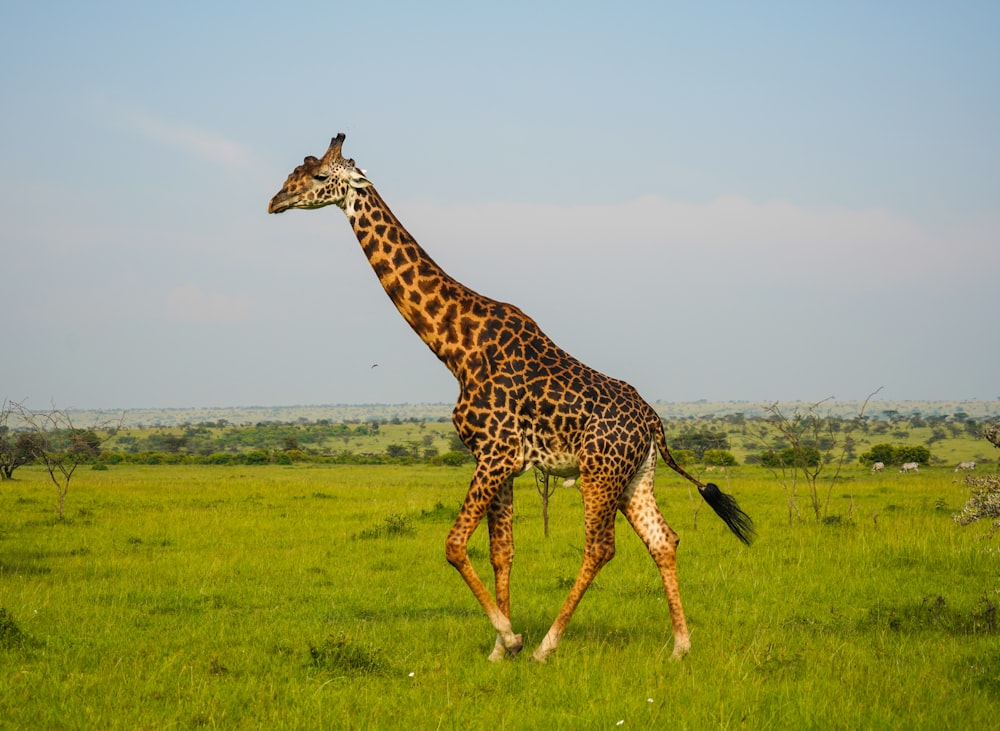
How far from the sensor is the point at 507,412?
755 cm

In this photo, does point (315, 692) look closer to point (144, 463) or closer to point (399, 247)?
point (399, 247)

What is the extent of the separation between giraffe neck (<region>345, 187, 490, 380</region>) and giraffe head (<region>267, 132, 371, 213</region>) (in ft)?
0.37

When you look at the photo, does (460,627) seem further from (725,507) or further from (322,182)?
(322,182)

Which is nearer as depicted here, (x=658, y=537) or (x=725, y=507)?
(x=658, y=537)

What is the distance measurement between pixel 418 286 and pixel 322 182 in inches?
47.7

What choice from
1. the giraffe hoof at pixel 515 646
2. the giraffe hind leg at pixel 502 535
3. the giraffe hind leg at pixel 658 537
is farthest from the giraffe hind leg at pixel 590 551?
the giraffe hind leg at pixel 502 535

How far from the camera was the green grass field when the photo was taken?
20.7 feet

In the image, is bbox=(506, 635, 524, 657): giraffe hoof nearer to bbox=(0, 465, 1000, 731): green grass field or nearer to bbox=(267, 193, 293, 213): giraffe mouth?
bbox=(0, 465, 1000, 731): green grass field

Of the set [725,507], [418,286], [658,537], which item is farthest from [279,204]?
[725,507]

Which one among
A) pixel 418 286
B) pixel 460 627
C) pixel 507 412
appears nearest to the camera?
pixel 507 412

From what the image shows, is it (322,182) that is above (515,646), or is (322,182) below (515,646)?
above

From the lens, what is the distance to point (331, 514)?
63.0ft

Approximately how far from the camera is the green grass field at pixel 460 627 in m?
6.32

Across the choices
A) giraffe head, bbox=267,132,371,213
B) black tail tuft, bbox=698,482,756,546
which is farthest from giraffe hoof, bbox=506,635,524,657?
giraffe head, bbox=267,132,371,213
